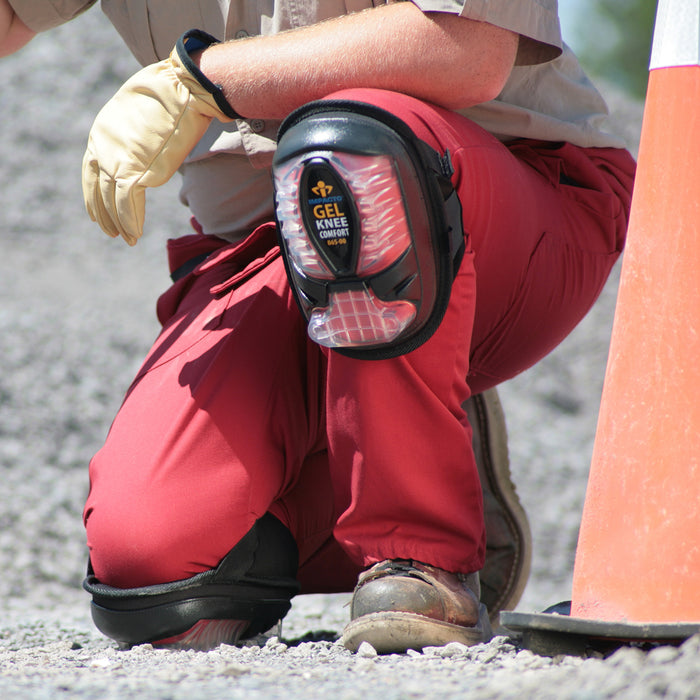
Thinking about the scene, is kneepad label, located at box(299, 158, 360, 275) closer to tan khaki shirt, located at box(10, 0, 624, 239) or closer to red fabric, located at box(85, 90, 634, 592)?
red fabric, located at box(85, 90, 634, 592)

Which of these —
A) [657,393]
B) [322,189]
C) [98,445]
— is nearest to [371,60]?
[322,189]

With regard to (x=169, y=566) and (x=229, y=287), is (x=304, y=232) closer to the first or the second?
(x=229, y=287)

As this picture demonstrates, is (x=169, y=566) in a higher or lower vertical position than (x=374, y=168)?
lower

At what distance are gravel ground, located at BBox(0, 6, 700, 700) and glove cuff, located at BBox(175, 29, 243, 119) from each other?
2.50ft

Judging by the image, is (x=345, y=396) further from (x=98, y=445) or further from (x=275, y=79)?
(x=98, y=445)

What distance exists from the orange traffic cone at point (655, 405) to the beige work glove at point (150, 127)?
0.63m

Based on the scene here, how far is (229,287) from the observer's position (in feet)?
A: 5.09

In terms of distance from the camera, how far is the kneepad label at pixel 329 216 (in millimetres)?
1147

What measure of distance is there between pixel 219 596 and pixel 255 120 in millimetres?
747

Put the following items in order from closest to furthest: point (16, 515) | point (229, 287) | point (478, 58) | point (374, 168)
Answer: point (374, 168) → point (478, 58) → point (229, 287) → point (16, 515)

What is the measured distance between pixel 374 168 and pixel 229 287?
48cm

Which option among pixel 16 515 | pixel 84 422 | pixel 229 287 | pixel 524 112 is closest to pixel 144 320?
pixel 84 422

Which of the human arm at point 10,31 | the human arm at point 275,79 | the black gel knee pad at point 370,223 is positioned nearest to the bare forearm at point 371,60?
the human arm at point 275,79

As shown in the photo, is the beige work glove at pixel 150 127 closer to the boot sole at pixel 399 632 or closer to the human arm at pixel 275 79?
the human arm at pixel 275 79
